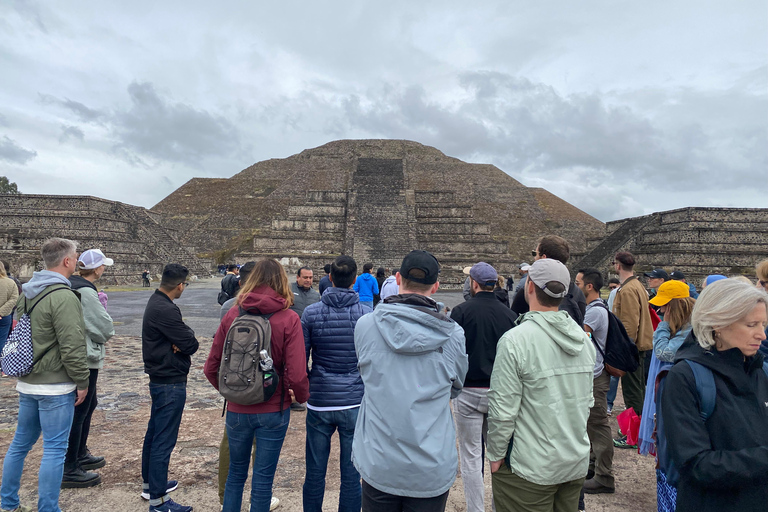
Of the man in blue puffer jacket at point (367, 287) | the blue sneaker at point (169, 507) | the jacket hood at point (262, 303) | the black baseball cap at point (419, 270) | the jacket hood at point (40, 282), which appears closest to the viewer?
the black baseball cap at point (419, 270)

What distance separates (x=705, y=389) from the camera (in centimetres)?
182

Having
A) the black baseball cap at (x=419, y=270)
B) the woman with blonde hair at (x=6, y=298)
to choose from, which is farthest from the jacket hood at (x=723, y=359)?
the woman with blonde hair at (x=6, y=298)

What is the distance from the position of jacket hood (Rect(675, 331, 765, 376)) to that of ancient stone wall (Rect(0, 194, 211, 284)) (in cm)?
2404

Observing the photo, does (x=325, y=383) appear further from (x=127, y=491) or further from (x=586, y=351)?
(x=127, y=491)

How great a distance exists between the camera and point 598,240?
31.4 meters

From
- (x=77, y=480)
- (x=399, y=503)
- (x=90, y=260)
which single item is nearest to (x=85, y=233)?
(x=90, y=260)

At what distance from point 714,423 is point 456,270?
24.9m

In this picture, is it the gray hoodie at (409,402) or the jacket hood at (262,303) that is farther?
the jacket hood at (262,303)

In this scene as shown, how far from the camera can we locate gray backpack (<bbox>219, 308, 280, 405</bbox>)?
2666 mm

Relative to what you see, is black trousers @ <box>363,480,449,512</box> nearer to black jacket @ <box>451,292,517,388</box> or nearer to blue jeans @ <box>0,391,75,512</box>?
black jacket @ <box>451,292,517,388</box>

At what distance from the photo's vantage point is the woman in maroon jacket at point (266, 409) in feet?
9.32

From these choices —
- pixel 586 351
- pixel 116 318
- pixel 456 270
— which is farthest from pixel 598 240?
pixel 586 351

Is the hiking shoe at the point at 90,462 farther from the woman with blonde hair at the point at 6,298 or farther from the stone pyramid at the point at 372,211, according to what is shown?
the stone pyramid at the point at 372,211

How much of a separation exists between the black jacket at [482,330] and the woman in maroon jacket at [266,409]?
3.89 feet
